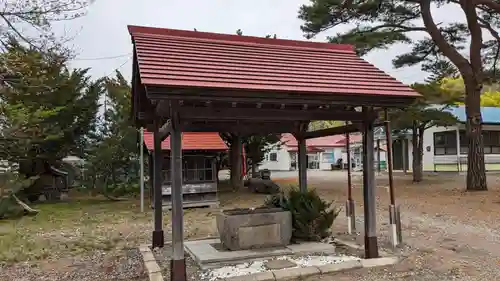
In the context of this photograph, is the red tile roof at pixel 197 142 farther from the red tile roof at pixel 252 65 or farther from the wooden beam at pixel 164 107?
the wooden beam at pixel 164 107

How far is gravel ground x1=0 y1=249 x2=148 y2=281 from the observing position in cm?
565

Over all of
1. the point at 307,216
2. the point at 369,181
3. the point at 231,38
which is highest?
A: the point at 231,38

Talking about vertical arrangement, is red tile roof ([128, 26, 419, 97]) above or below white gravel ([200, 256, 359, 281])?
above

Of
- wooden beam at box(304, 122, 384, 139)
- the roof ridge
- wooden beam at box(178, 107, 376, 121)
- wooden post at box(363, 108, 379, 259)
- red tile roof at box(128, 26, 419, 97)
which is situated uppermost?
the roof ridge

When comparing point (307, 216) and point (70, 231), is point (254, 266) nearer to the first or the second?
point (307, 216)

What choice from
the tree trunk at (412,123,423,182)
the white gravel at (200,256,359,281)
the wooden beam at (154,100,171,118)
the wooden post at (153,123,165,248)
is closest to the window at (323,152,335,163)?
the tree trunk at (412,123,423,182)

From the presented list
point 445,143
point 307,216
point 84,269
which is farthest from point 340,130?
point 445,143

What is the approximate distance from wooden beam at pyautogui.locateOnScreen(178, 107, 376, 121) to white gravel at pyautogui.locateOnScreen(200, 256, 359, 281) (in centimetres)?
203

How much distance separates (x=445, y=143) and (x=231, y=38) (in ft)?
70.9

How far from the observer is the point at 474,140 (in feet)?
45.5

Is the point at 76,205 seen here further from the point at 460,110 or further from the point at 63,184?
the point at 460,110

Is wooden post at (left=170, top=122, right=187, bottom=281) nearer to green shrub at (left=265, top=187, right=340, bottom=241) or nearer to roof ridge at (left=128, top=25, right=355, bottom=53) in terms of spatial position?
roof ridge at (left=128, top=25, right=355, bottom=53)

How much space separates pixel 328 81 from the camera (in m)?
5.89

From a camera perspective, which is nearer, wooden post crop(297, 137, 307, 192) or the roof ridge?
the roof ridge
